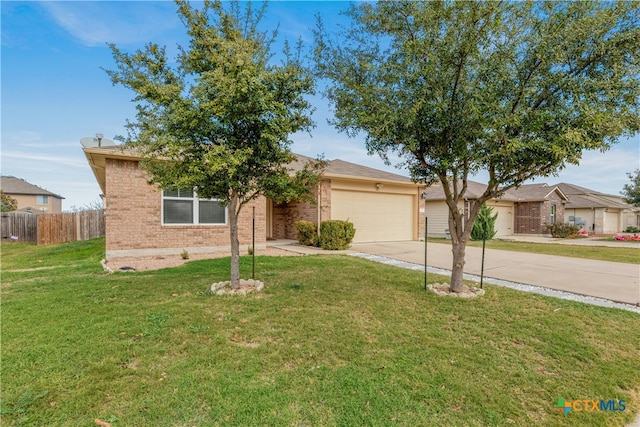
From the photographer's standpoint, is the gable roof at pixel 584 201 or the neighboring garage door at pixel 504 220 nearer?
the neighboring garage door at pixel 504 220

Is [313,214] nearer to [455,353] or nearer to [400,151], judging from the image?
[400,151]

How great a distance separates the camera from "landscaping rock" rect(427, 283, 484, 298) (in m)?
5.45

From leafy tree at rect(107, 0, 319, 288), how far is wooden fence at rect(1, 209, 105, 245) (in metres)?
15.0

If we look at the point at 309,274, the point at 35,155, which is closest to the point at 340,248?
the point at 309,274

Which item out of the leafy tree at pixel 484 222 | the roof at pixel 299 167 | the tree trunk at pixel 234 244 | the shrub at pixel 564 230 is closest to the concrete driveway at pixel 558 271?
the roof at pixel 299 167

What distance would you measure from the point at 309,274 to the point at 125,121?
467 cm

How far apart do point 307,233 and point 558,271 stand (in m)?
8.17

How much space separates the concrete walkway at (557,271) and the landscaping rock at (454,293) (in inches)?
77.6

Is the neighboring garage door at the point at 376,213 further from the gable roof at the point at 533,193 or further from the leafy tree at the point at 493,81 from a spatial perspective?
the gable roof at the point at 533,193

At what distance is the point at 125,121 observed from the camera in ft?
17.0

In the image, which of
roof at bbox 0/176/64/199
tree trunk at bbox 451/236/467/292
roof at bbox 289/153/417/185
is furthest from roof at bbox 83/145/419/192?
roof at bbox 0/176/64/199

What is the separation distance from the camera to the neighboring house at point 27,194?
33.3m

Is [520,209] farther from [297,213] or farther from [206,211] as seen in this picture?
[206,211]

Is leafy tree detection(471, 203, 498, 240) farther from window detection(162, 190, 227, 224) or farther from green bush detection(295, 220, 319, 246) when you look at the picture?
window detection(162, 190, 227, 224)
